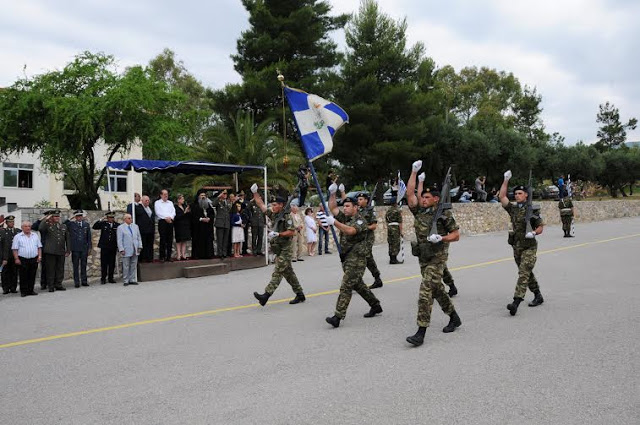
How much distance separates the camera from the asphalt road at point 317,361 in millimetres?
4691

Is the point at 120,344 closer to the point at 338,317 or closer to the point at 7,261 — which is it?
the point at 338,317

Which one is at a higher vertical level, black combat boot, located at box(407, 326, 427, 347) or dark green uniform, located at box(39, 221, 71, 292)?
dark green uniform, located at box(39, 221, 71, 292)

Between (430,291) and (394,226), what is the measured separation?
27.3ft

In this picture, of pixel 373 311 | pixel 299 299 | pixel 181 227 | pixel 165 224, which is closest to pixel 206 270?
pixel 181 227

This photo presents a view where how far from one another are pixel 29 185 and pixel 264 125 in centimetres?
1942

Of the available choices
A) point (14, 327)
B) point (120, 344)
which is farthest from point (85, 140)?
point (120, 344)

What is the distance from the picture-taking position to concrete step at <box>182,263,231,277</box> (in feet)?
46.2

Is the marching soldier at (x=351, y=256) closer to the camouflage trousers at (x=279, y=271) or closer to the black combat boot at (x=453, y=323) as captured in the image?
the black combat boot at (x=453, y=323)

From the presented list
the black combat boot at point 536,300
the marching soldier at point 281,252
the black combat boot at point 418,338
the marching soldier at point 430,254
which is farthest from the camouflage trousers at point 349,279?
the black combat boot at point 536,300

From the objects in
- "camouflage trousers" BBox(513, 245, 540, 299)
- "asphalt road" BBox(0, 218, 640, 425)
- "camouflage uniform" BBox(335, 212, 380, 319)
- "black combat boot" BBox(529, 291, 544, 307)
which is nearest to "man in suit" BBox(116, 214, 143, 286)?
"asphalt road" BBox(0, 218, 640, 425)

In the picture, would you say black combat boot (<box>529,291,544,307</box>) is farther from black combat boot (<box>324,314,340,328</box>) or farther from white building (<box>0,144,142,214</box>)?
white building (<box>0,144,142,214</box>)

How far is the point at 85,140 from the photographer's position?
18062 millimetres

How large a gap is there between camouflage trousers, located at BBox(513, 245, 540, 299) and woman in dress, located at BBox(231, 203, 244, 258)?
8.85 m

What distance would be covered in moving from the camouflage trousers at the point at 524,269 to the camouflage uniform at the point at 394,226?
245 inches
